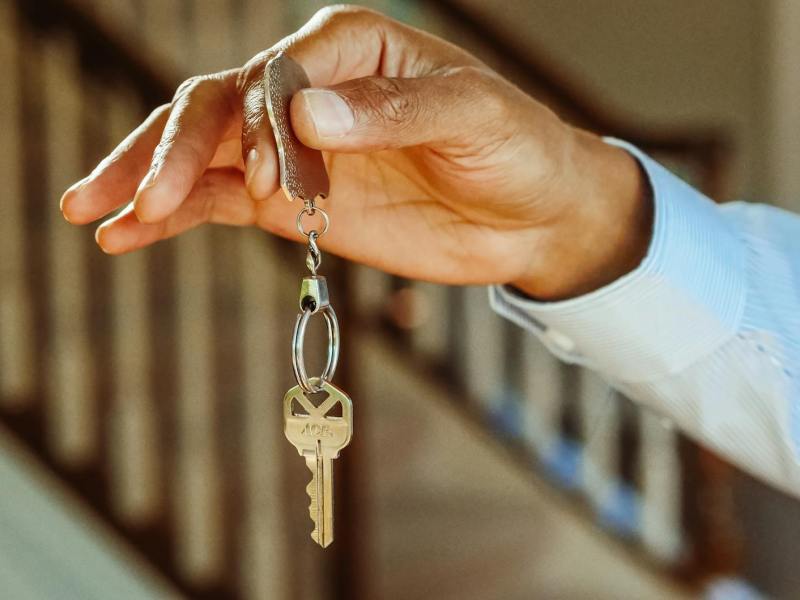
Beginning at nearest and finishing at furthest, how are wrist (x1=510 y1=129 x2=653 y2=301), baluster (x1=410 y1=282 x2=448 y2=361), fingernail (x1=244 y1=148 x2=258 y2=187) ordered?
fingernail (x1=244 y1=148 x2=258 y2=187) → wrist (x1=510 y1=129 x2=653 y2=301) → baluster (x1=410 y1=282 x2=448 y2=361)

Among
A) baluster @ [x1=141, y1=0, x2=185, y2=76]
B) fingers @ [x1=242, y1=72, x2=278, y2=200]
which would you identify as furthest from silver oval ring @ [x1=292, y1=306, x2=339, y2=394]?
baluster @ [x1=141, y1=0, x2=185, y2=76]

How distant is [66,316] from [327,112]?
1.94 meters

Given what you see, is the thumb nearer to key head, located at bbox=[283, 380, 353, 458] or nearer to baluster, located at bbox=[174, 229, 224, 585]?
key head, located at bbox=[283, 380, 353, 458]

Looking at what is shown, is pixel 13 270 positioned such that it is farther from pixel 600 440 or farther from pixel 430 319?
pixel 600 440

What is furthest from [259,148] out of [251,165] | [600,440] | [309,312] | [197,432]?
[600,440]

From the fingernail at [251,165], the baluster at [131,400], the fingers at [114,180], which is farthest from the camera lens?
the baluster at [131,400]

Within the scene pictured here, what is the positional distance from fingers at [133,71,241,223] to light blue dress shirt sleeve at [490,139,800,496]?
0.45m

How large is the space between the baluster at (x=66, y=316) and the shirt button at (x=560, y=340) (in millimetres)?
1235

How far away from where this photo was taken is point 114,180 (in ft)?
2.35

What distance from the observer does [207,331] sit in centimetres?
225

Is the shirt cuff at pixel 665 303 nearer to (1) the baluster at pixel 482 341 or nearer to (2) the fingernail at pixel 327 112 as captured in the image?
(2) the fingernail at pixel 327 112

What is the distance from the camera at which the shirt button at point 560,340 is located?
41.5 inches

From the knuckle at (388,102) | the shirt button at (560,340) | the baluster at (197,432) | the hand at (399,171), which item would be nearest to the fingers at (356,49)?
the hand at (399,171)

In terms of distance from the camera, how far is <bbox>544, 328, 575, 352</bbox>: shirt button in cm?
105
